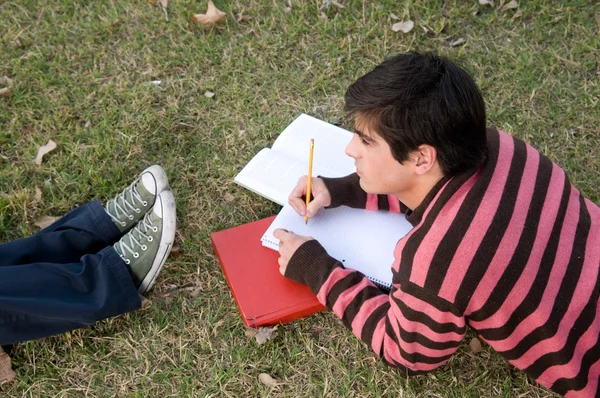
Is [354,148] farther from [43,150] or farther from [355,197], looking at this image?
[43,150]

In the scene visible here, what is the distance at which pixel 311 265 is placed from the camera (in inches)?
82.4

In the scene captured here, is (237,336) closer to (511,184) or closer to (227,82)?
(511,184)

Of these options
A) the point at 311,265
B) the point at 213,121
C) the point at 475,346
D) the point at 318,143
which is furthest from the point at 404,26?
the point at 475,346

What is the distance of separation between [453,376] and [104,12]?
2888 millimetres

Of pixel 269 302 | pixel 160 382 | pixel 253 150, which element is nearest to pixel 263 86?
pixel 253 150

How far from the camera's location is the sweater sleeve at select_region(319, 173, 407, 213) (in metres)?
2.29

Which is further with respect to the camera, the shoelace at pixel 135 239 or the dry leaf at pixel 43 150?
the dry leaf at pixel 43 150

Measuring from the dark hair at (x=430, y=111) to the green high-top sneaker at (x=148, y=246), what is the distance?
99 cm

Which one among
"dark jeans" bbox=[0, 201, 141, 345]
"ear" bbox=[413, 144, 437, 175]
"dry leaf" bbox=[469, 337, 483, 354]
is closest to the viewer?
"ear" bbox=[413, 144, 437, 175]

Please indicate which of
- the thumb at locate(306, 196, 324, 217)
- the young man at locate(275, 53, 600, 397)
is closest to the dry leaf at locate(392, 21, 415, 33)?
the thumb at locate(306, 196, 324, 217)

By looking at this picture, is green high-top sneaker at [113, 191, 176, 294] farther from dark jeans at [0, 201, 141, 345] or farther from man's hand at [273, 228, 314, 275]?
man's hand at [273, 228, 314, 275]

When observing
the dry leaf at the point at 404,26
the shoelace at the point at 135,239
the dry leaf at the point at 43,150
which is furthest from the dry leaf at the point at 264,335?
the dry leaf at the point at 404,26

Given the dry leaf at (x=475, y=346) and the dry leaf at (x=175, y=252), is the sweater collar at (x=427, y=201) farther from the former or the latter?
the dry leaf at (x=175, y=252)

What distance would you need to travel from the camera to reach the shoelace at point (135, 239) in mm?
2277
